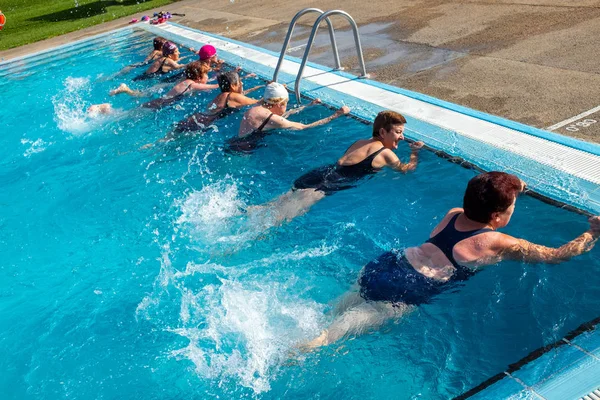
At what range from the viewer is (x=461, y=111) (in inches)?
275

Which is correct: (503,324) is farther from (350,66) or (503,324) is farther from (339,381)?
(350,66)

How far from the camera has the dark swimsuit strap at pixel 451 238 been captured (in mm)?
3869

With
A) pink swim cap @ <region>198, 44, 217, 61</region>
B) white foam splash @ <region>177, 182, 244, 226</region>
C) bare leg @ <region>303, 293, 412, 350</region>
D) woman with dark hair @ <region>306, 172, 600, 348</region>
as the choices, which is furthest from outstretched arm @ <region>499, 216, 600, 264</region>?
pink swim cap @ <region>198, 44, 217, 61</region>

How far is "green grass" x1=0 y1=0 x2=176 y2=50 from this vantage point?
2067cm

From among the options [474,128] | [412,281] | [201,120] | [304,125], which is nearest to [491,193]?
[412,281]

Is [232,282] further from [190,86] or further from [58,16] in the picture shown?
[58,16]

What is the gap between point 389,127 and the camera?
5.45 meters

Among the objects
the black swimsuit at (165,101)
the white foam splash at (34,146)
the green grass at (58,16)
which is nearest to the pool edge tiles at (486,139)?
the black swimsuit at (165,101)

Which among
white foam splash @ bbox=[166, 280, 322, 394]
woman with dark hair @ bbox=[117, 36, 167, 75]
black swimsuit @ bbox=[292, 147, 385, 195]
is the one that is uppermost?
woman with dark hair @ bbox=[117, 36, 167, 75]

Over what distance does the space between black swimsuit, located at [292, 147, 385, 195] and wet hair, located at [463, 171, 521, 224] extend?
1874 millimetres

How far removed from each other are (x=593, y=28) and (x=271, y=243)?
6.54 m

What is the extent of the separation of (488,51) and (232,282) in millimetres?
6058

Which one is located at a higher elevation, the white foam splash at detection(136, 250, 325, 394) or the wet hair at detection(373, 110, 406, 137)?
the wet hair at detection(373, 110, 406, 137)

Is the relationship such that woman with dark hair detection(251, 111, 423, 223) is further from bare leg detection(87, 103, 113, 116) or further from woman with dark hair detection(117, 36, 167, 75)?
woman with dark hair detection(117, 36, 167, 75)
